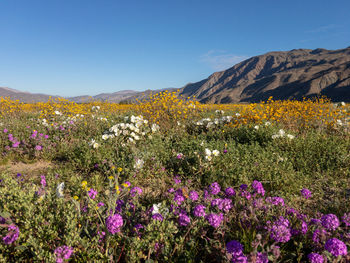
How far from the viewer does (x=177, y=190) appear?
2.74 meters

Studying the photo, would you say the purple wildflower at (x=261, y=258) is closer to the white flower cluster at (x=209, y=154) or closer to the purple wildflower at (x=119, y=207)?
the purple wildflower at (x=119, y=207)

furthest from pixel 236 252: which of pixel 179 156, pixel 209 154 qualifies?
pixel 179 156

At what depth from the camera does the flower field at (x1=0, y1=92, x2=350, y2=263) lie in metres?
1.87

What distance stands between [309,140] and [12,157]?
7.74 metres

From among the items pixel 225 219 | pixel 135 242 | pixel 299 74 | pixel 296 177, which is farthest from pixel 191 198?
pixel 299 74

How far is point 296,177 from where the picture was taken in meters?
3.98

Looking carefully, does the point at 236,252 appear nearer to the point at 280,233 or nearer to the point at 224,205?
the point at 280,233

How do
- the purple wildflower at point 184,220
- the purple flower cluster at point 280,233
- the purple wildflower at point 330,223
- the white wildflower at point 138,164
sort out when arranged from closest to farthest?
1. the purple flower cluster at point 280,233
2. the purple wildflower at point 330,223
3. the purple wildflower at point 184,220
4. the white wildflower at point 138,164

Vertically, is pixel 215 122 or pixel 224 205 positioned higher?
pixel 215 122

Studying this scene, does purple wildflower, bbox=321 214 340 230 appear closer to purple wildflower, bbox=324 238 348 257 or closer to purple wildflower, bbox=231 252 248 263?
purple wildflower, bbox=324 238 348 257

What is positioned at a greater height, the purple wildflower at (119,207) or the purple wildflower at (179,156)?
the purple wildflower at (179,156)

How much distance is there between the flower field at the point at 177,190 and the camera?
1865 mm

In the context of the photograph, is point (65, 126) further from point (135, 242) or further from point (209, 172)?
point (135, 242)

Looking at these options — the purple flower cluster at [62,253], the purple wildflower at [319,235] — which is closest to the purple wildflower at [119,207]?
the purple flower cluster at [62,253]
